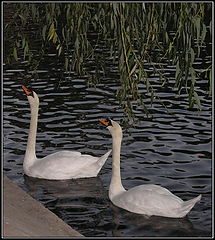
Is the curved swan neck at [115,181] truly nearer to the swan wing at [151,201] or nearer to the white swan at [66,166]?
the swan wing at [151,201]

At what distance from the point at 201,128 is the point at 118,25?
230 inches

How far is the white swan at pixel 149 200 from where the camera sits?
891cm

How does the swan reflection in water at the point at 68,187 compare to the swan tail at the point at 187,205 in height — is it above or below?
below

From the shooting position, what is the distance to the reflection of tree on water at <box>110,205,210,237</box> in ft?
28.0

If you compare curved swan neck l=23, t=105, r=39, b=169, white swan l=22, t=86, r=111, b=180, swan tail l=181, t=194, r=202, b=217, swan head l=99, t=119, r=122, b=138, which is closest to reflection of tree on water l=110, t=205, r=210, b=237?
swan tail l=181, t=194, r=202, b=217

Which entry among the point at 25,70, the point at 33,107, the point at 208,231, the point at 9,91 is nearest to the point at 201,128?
the point at 33,107

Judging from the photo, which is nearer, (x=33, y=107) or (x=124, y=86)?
(x=124, y=86)

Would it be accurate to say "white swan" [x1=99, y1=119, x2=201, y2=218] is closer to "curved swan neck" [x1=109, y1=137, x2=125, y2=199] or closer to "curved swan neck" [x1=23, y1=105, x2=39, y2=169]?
"curved swan neck" [x1=109, y1=137, x2=125, y2=199]

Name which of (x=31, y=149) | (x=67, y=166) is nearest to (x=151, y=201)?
(x=67, y=166)

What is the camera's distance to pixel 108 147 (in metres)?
11.9

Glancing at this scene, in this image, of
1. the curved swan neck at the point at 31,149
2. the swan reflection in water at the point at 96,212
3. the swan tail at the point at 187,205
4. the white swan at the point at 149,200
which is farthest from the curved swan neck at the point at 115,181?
the curved swan neck at the point at 31,149

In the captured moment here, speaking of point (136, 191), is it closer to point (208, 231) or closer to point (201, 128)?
point (208, 231)

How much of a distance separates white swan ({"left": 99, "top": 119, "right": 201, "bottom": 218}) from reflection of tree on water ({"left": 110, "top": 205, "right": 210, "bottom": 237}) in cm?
8

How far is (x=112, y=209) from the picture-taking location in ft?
31.3
